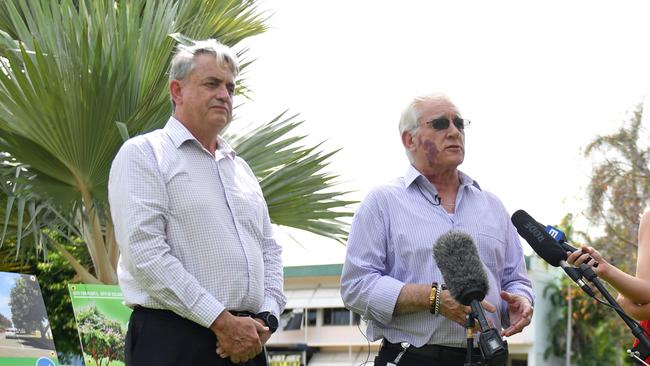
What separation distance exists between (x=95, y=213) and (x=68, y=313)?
62.2 feet

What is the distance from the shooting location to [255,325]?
4113 millimetres

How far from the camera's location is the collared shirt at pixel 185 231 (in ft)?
13.2

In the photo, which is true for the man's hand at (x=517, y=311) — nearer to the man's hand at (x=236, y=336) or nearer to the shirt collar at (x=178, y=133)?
the man's hand at (x=236, y=336)

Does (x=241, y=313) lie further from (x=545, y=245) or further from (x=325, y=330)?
(x=325, y=330)

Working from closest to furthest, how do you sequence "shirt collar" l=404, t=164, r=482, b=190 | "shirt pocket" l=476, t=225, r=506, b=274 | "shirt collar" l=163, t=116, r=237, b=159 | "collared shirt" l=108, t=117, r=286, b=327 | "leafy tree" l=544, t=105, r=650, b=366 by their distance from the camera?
"collared shirt" l=108, t=117, r=286, b=327 < "shirt collar" l=163, t=116, r=237, b=159 < "shirt pocket" l=476, t=225, r=506, b=274 < "shirt collar" l=404, t=164, r=482, b=190 < "leafy tree" l=544, t=105, r=650, b=366

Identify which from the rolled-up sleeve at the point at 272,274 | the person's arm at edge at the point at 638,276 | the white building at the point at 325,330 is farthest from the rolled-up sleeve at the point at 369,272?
the white building at the point at 325,330

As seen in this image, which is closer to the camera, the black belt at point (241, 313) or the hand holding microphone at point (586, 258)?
the hand holding microphone at point (586, 258)

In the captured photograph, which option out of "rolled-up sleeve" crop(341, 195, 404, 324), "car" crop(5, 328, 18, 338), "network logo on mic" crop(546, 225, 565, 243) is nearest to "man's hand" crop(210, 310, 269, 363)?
"rolled-up sleeve" crop(341, 195, 404, 324)

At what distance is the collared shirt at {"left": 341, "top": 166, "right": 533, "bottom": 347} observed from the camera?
450 cm

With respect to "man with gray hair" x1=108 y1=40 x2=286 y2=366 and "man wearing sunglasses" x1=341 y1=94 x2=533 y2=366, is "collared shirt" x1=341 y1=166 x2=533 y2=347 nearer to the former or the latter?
"man wearing sunglasses" x1=341 y1=94 x2=533 y2=366

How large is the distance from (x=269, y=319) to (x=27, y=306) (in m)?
3.35

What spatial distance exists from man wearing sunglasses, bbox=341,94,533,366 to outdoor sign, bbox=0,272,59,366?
313cm

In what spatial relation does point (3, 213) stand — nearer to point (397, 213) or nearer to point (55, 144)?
point (55, 144)

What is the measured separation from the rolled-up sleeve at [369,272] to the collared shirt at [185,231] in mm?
329
